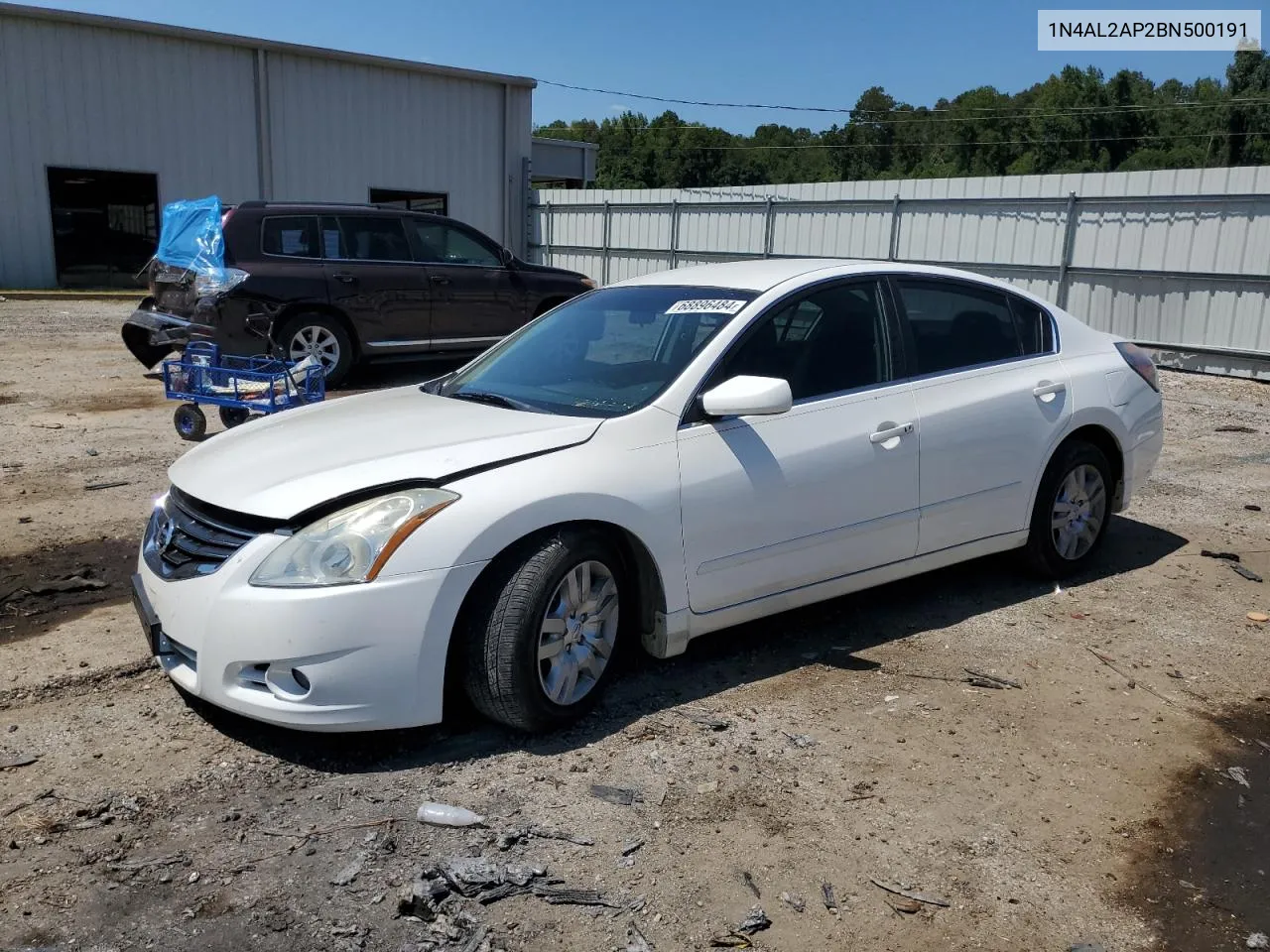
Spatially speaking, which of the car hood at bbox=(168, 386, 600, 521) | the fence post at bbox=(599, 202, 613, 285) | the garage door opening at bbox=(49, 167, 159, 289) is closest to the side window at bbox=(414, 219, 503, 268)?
the car hood at bbox=(168, 386, 600, 521)

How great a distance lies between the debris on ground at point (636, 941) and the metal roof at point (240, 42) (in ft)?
76.0

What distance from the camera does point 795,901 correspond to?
9.44 ft

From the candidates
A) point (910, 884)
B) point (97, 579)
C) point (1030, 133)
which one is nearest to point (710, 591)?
point (910, 884)

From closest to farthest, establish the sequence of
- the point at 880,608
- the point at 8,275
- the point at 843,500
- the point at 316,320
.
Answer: the point at 843,500
the point at 880,608
the point at 316,320
the point at 8,275

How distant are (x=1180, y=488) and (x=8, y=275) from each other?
21789 millimetres

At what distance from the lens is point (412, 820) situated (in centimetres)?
319

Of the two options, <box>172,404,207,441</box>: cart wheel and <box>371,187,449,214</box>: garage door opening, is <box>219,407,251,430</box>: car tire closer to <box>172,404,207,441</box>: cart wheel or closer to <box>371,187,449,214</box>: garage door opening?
<box>172,404,207,441</box>: cart wheel

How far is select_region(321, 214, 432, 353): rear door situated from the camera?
10.5 metres

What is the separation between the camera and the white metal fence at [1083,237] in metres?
13.2

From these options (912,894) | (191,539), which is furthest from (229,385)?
(912,894)

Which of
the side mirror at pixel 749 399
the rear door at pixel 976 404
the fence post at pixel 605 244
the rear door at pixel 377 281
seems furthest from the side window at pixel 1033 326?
the fence post at pixel 605 244

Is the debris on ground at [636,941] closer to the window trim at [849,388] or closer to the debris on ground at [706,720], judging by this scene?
the debris on ground at [706,720]

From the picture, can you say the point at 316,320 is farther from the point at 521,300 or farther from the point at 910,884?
the point at 910,884

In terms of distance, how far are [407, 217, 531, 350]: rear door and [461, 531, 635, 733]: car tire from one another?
7856 mm
